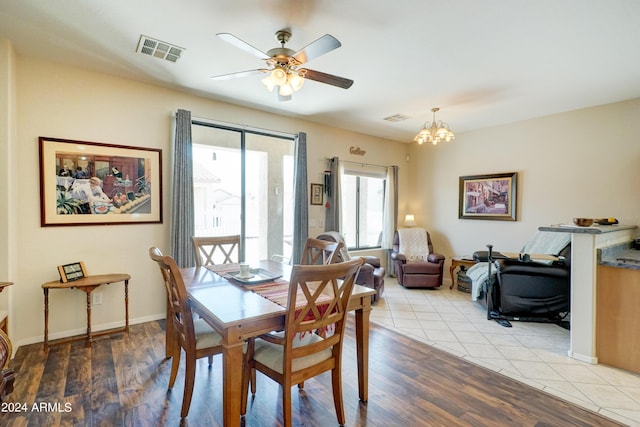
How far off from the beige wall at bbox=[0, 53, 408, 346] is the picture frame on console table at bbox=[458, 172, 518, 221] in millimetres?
4345

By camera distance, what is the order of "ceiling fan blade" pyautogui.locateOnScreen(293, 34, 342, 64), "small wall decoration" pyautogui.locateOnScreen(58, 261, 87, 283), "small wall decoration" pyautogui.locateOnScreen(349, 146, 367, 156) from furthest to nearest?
"small wall decoration" pyautogui.locateOnScreen(349, 146, 367, 156) → "small wall decoration" pyautogui.locateOnScreen(58, 261, 87, 283) → "ceiling fan blade" pyautogui.locateOnScreen(293, 34, 342, 64)

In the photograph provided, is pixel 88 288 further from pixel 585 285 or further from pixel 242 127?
pixel 585 285

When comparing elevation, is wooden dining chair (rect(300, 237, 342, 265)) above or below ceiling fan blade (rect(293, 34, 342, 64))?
below

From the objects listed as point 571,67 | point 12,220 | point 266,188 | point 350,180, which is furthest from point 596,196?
point 12,220

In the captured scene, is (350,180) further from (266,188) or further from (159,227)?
(159,227)

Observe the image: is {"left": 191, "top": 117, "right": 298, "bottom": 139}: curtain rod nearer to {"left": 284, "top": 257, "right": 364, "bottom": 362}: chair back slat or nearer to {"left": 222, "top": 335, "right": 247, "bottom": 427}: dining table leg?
{"left": 284, "top": 257, "right": 364, "bottom": 362}: chair back slat

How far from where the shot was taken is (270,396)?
2199mm

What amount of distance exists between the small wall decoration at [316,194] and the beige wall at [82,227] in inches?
71.9

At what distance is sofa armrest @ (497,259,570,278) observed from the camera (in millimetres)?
3404

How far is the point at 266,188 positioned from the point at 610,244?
13.7 feet

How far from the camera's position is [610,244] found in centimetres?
305

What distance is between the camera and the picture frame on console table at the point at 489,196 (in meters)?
4.95

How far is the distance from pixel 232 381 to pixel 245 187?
311cm

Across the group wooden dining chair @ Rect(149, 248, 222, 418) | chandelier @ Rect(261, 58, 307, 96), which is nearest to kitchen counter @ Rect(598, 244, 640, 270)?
chandelier @ Rect(261, 58, 307, 96)
